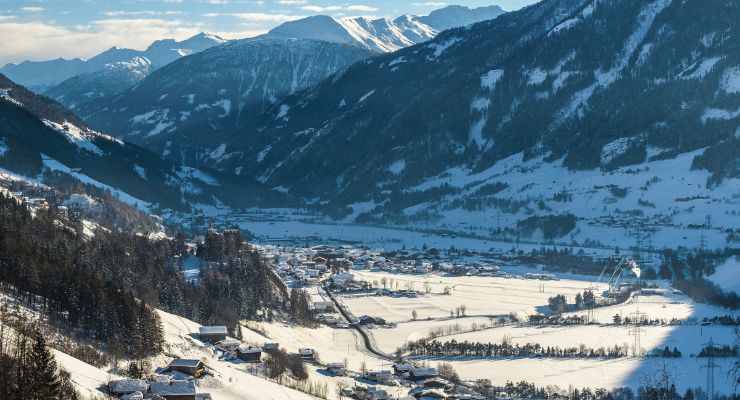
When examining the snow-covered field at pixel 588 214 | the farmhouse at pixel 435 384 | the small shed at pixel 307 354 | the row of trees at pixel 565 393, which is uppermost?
the snow-covered field at pixel 588 214

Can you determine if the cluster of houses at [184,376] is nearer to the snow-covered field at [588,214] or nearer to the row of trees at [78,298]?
the row of trees at [78,298]

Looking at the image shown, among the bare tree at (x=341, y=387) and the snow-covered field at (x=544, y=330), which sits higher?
the snow-covered field at (x=544, y=330)

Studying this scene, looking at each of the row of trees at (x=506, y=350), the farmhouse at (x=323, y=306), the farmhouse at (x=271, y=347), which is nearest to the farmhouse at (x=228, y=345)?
the farmhouse at (x=271, y=347)

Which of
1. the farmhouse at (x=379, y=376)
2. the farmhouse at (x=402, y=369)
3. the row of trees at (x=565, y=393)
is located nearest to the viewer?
the row of trees at (x=565, y=393)

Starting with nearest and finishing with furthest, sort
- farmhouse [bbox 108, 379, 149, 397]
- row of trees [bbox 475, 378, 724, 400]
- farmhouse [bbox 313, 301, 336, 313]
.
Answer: farmhouse [bbox 108, 379, 149, 397], row of trees [bbox 475, 378, 724, 400], farmhouse [bbox 313, 301, 336, 313]

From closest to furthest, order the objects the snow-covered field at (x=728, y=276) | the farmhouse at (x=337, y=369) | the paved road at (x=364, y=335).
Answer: the farmhouse at (x=337, y=369), the paved road at (x=364, y=335), the snow-covered field at (x=728, y=276)

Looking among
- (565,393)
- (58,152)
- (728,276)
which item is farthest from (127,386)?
(58,152)

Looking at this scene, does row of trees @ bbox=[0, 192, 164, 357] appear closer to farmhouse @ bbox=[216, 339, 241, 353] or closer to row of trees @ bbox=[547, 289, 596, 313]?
farmhouse @ bbox=[216, 339, 241, 353]

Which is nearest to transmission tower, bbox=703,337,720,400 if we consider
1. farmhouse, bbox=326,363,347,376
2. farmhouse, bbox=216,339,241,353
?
farmhouse, bbox=326,363,347,376
